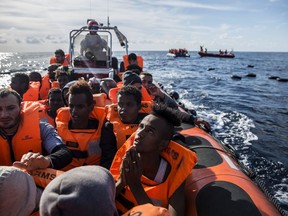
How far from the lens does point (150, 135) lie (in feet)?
6.61

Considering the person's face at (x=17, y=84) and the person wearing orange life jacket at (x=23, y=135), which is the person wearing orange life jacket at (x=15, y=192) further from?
the person's face at (x=17, y=84)

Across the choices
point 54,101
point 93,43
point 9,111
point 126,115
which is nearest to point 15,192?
point 9,111

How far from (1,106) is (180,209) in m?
1.66

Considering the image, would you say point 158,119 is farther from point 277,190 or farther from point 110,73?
point 110,73

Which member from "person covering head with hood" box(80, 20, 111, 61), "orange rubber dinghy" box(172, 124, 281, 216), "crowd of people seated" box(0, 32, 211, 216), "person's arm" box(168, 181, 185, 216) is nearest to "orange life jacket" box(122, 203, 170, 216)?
"crowd of people seated" box(0, 32, 211, 216)

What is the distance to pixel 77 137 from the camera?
2.84m

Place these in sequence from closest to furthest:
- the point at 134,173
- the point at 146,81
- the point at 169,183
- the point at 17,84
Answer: the point at 134,173 < the point at 169,183 < the point at 17,84 < the point at 146,81

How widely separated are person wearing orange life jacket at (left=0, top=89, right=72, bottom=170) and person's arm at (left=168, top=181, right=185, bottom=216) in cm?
101

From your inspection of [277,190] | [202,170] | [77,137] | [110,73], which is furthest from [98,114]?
[110,73]

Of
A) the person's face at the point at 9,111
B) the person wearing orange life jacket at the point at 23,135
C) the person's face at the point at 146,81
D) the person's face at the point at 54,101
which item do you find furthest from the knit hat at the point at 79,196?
the person's face at the point at 146,81

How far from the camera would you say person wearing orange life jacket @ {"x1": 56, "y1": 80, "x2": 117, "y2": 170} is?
2.73 m

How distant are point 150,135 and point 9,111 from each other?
1.26 m

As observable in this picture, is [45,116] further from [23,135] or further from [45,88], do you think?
[45,88]

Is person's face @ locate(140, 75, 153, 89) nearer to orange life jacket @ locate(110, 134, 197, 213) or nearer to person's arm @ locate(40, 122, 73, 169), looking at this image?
person's arm @ locate(40, 122, 73, 169)
